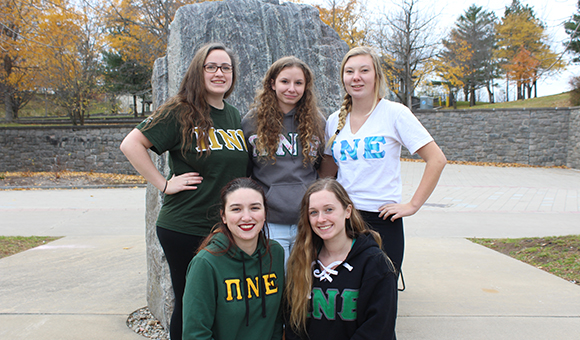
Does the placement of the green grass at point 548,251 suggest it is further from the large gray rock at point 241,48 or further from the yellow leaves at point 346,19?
the yellow leaves at point 346,19

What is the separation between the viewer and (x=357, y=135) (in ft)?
7.02

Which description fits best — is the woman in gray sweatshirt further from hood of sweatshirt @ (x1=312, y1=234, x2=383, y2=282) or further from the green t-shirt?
hood of sweatshirt @ (x1=312, y1=234, x2=383, y2=282)

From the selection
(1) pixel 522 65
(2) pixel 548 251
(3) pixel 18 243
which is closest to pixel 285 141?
(2) pixel 548 251

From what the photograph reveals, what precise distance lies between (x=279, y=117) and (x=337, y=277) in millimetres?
907

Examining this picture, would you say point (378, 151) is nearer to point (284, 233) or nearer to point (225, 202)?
point (284, 233)

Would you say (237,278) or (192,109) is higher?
(192,109)

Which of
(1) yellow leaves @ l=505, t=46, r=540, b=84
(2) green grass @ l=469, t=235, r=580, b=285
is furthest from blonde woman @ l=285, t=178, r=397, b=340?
(1) yellow leaves @ l=505, t=46, r=540, b=84

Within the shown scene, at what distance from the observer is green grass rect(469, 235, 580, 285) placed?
409 cm

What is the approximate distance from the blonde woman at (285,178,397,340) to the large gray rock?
132cm

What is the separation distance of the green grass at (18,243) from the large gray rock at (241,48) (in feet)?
9.26

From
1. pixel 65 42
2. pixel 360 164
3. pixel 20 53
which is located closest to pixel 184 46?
pixel 360 164

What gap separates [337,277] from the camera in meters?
1.97

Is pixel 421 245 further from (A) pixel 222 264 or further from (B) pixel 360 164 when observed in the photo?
(A) pixel 222 264

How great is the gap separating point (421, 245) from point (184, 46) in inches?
152
